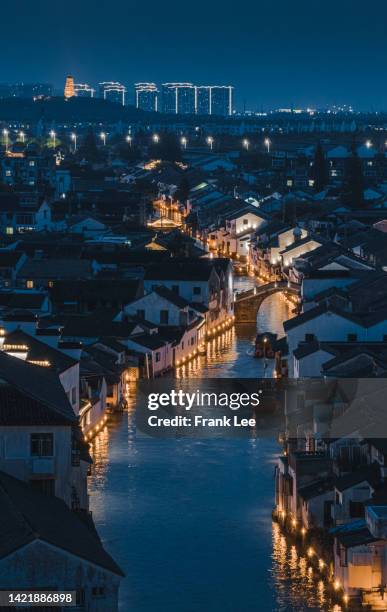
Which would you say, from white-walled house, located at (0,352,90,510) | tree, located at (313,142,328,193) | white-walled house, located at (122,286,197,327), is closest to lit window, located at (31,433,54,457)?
white-walled house, located at (0,352,90,510)

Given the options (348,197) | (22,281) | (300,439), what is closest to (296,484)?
(300,439)

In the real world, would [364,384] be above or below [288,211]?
below

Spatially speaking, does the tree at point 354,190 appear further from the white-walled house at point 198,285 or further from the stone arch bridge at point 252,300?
the white-walled house at point 198,285

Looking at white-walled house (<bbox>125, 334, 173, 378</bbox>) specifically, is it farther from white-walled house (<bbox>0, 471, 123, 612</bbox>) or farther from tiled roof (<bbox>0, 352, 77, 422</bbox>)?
white-walled house (<bbox>0, 471, 123, 612</bbox>)

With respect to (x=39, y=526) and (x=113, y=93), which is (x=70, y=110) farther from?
(x=39, y=526)

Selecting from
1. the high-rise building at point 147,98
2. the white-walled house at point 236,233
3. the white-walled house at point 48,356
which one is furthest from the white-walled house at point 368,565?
the high-rise building at point 147,98

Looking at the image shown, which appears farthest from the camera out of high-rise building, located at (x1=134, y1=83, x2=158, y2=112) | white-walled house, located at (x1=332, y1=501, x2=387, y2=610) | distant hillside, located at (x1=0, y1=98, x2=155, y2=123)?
high-rise building, located at (x1=134, y1=83, x2=158, y2=112)

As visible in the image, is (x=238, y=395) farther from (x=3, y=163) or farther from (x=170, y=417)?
(x=3, y=163)
